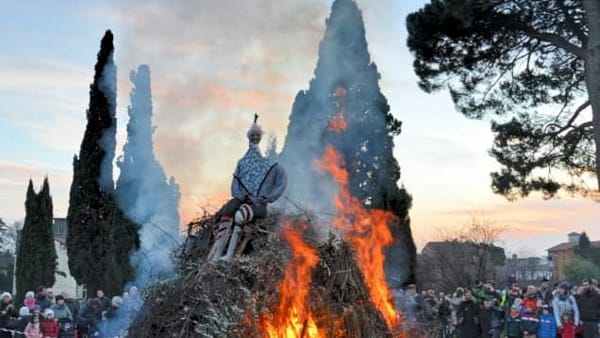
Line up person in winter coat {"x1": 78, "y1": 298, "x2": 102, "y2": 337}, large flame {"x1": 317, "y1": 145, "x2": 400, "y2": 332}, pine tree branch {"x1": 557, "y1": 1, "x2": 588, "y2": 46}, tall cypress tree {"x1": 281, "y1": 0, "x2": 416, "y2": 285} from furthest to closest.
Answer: tall cypress tree {"x1": 281, "y1": 0, "x2": 416, "y2": 285} → person in winter coat {"x1": 78, "y1": 298, "x2": 102, "y2": 337} → pine tree branch {"x1": 557, "y1": 1, "x2": 588, "y2": 46} → large flame {"x1": 317, "y1": 145, "x2": 400, "y2": 332}

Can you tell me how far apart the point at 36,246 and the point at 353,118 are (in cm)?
1608

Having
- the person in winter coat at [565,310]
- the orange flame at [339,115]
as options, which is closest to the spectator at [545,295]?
the person in winter coat at [565,310]

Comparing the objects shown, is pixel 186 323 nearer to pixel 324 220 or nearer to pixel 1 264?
pixel 324 220

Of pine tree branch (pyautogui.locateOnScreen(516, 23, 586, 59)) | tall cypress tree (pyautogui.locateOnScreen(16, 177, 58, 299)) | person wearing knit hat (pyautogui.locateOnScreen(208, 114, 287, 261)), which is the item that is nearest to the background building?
tall cypress tree (pyautogui.locateOnScreen(16, 177, 58, 299))

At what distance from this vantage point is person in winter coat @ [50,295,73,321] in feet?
42.3

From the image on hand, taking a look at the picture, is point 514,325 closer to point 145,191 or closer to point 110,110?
point 145,191

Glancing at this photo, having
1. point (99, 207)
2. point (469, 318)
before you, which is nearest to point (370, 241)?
point (469, 318)

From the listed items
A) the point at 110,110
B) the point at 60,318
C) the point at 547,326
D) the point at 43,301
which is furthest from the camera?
the point at 110,110

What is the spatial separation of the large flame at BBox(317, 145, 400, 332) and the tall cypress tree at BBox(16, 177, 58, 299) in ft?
69.5

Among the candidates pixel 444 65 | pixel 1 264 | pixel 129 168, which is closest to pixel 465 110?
pixel 444 65

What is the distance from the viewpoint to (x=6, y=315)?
12328 mm

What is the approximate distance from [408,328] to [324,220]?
152 centimetres

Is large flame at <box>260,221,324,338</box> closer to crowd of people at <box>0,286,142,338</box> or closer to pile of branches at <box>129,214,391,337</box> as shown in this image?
pile of branches at <box>129,214,391,337</box>

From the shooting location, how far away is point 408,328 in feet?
26.1
